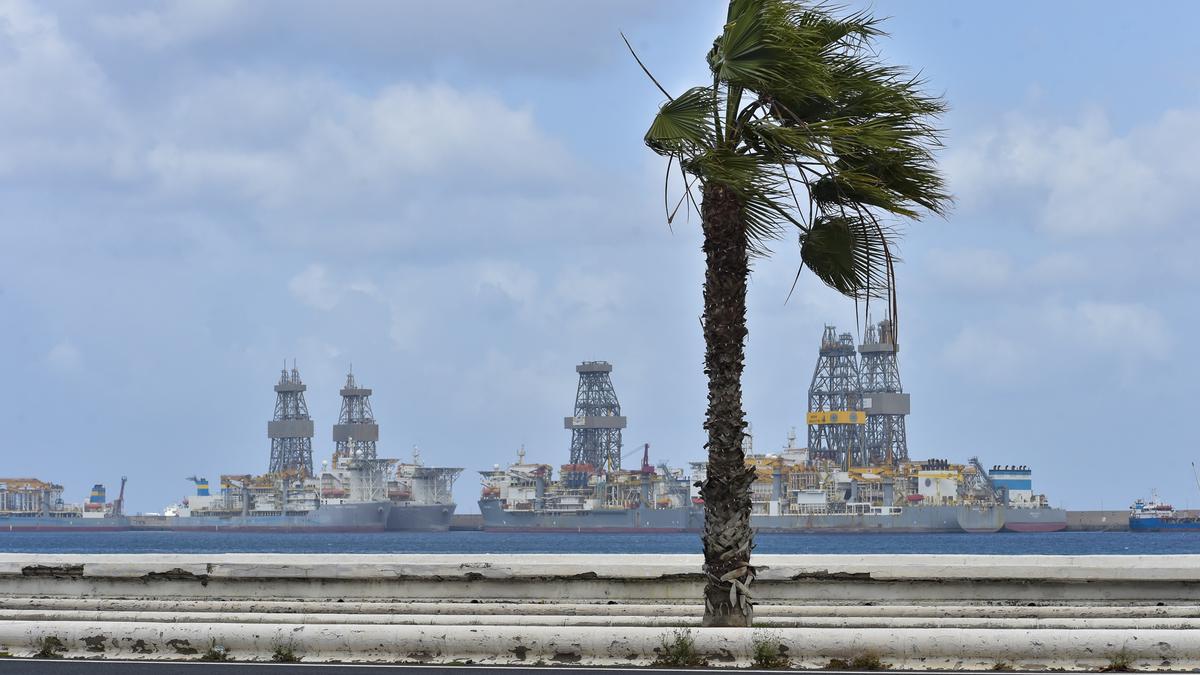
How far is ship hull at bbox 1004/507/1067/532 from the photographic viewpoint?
142m

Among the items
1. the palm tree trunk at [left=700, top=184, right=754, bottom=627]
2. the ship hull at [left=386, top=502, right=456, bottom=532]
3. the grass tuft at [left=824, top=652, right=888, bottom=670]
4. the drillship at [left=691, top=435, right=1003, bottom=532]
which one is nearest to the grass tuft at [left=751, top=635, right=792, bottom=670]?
the grass tuft at [left=824, top=652, right=888, bottom=670]

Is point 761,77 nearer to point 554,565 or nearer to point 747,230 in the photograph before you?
point 747,230

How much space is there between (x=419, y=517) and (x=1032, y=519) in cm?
6638

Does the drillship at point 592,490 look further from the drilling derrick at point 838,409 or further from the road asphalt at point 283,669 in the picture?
the road asphalt at point 283,669

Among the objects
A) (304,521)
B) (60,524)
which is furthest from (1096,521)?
(60,524)

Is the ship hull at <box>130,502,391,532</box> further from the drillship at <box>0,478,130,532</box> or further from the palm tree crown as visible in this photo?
the palm tree crown

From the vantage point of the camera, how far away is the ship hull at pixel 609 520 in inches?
5812

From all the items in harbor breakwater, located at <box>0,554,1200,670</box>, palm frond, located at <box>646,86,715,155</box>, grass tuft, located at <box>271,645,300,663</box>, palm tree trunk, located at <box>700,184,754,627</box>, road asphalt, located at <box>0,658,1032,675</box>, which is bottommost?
road asphalt, located at <box>0,658,1032,675</box>

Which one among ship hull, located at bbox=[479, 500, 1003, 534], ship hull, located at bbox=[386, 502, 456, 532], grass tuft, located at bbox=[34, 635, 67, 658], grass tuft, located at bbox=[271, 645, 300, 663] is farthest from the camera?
ship hull, located at bbox=[386, 502, 456, 532]

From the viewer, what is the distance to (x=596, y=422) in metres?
170

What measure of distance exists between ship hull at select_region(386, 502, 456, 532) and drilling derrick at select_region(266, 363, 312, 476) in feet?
79.8

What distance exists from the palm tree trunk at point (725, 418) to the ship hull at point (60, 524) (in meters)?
180

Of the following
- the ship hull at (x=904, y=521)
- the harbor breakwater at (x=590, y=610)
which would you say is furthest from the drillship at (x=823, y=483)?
the harbor breakwater at (x=590, y=610)

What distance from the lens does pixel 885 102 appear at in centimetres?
1017
